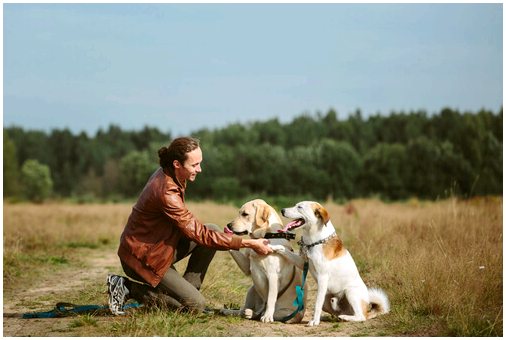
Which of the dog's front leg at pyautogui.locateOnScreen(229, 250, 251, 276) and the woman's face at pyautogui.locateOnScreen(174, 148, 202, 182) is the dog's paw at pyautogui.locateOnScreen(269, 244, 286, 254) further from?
the woman's face at pyautogui.locateOnScreen(174, 148, 202, 182)

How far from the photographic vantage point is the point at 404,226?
1164 cm

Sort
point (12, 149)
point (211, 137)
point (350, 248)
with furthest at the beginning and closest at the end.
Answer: point (211, 137) → point (12, 149) → point (350, 248)

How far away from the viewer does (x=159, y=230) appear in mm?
6410

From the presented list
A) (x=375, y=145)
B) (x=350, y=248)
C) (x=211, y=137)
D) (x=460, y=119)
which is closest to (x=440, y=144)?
(x=460, y=119)

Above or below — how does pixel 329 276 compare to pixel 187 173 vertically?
below

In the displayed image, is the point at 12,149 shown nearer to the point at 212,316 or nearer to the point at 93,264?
the point at 93,264

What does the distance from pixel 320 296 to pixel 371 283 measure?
211 centimetres

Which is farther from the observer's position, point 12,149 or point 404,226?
point 12,149

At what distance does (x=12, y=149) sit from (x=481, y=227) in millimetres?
37864

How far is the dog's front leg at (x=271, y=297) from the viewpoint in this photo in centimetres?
623

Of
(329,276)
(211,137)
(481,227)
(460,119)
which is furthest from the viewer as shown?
(211,137)

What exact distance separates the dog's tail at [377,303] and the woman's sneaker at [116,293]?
224 cm

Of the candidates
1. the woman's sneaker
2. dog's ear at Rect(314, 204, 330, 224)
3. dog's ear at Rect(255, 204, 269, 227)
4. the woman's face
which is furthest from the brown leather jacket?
dog's ear at Rect(314, 204, 330, 224)

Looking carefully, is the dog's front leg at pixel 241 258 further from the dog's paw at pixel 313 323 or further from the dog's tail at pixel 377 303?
the dog's tail at pixel 377 303
